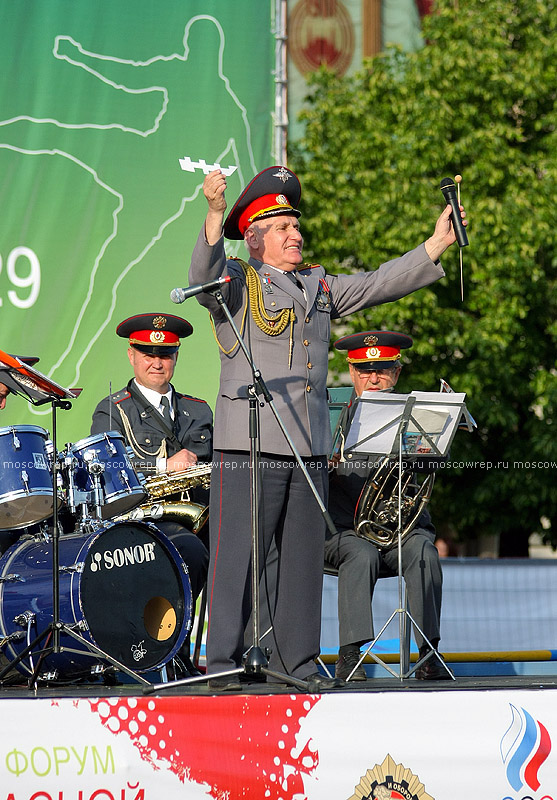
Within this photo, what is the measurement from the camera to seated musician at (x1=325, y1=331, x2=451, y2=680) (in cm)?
548

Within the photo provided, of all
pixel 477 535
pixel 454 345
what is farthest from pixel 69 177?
pixel 477 535

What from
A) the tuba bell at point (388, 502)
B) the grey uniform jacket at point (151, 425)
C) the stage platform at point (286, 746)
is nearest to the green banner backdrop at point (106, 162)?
the grey uniform jacket at point (151, 425)

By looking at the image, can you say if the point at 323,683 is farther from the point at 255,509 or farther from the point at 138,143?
the point at 138,143

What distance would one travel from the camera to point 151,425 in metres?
6.01

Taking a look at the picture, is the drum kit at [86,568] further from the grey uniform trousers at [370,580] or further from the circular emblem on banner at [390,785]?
the circular emblem on banner at [390,785]

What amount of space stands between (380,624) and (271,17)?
13.9 feet

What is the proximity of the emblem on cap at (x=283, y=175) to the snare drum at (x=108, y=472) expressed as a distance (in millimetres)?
1445

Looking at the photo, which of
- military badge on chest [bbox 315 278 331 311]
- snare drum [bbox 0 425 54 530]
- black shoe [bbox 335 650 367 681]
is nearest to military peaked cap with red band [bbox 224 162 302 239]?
military badge on chest [bbox 315 278 331 311]

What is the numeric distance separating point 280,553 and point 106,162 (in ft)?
13.0

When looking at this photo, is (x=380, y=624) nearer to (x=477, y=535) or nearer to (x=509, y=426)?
(x=509, y=426)

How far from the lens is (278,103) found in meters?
7.73

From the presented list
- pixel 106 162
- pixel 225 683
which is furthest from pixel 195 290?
pixel 106 162

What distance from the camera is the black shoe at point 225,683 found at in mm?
4086

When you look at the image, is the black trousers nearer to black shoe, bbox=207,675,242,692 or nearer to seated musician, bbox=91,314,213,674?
black shoe, bbox=207,675,242,692
